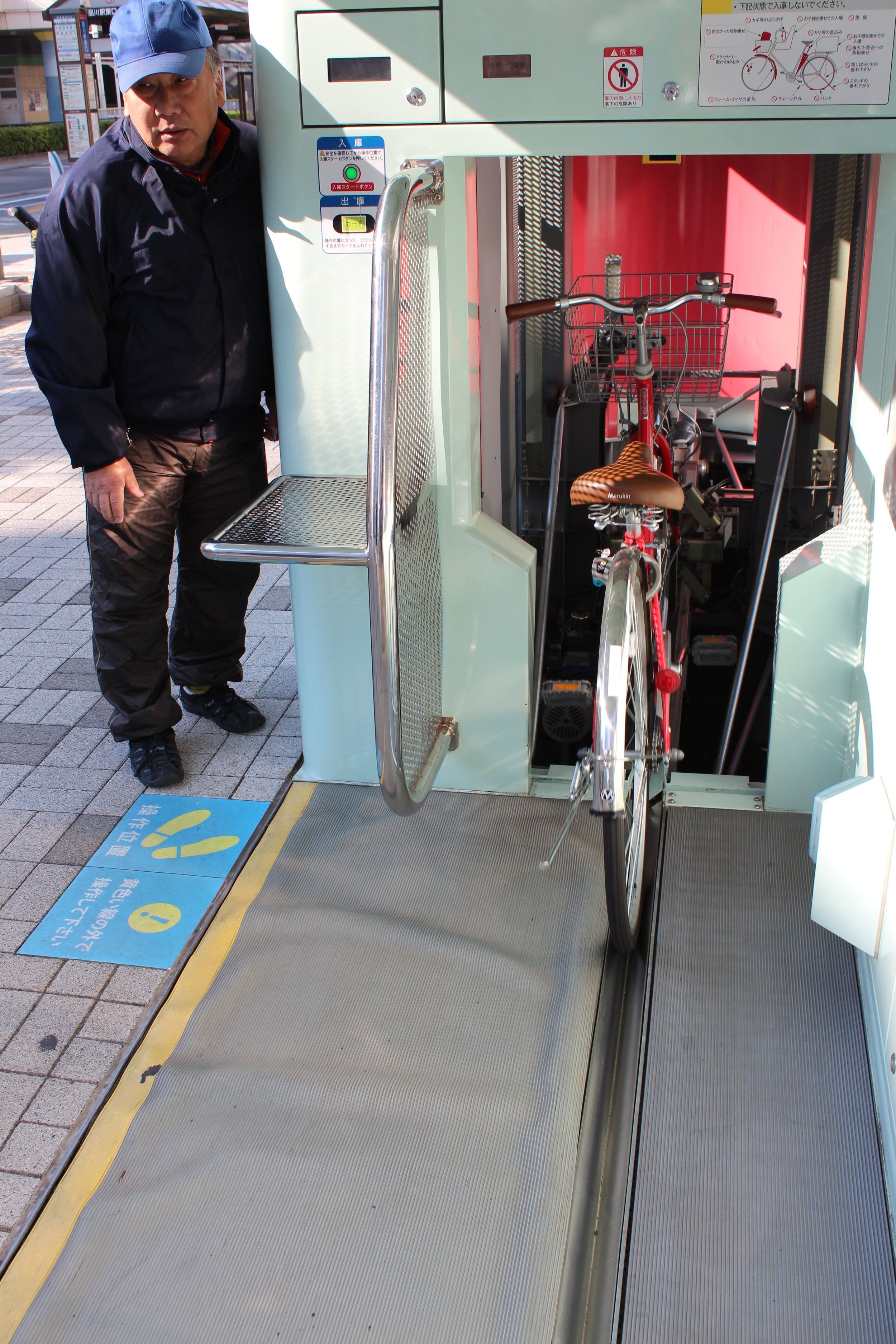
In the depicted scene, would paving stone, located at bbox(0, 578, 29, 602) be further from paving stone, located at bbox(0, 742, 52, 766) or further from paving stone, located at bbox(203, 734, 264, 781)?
paving stone, located at bbox(203, 734, 264, 781)

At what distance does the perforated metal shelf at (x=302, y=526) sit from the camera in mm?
2359

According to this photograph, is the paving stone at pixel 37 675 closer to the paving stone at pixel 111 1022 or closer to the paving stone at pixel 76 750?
the paving stone at pixel 76 750

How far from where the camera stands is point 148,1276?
1896 millimetres

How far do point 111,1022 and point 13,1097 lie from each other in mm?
255

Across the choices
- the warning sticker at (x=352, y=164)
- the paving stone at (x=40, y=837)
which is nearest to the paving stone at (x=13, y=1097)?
the paving stone at (x=40, y=837)

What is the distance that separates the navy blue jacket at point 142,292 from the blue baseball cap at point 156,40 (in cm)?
18

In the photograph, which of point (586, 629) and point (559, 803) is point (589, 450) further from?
point (559, 803)

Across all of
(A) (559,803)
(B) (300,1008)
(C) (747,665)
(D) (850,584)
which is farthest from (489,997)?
(C) (747,665)

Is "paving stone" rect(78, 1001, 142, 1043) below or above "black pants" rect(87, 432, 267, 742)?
below

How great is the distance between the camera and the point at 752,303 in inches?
107

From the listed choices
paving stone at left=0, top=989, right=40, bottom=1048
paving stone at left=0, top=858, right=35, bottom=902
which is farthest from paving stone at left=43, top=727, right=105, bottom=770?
paving stone at left=0, top=989, right=40, bottom=1048

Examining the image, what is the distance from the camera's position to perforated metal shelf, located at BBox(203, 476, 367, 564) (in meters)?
2.36

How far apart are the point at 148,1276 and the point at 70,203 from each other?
7.57 feet

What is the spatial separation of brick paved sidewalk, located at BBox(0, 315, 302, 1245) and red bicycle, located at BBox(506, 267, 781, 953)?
3.61 feet
